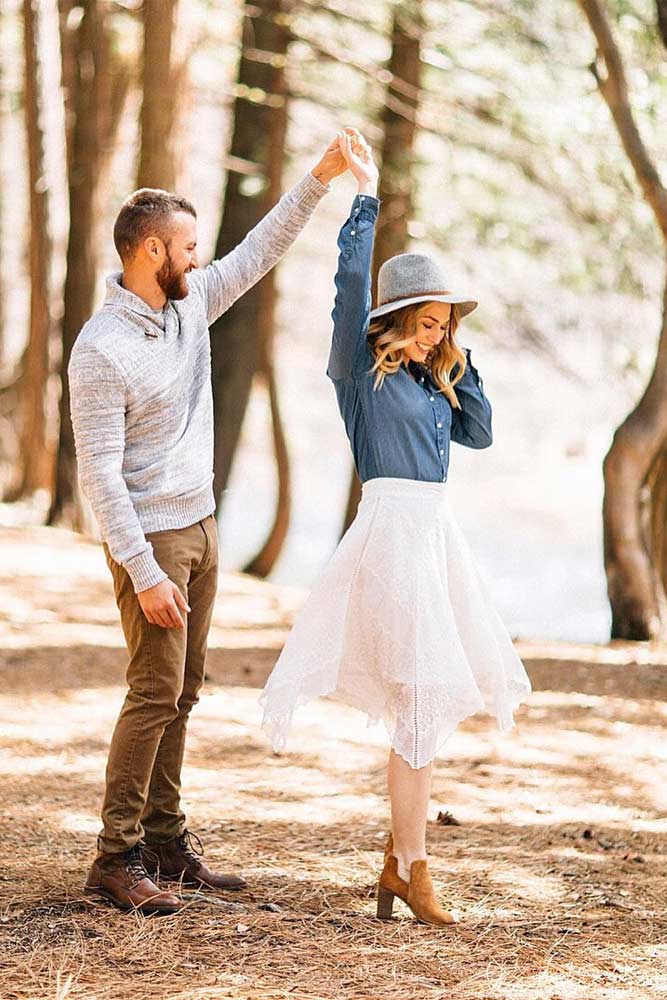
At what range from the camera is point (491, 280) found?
1484 centimetres

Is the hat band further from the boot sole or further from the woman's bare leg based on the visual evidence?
the boot sole

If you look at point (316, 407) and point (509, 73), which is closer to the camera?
point (509, 73)

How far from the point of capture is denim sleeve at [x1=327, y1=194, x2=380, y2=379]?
399 cm

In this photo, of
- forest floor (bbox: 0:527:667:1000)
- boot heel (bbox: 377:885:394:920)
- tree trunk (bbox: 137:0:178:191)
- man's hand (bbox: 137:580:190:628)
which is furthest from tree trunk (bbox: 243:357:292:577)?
man's hand (bbox: 137:580:190:628)

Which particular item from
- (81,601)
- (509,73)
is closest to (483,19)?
(509,73)

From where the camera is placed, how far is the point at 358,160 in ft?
13.6

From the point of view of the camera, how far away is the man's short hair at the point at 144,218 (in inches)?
152

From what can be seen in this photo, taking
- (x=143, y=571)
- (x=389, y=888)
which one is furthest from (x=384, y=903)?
(x=143, y=571)

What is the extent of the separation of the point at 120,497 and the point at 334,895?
155 centimetres

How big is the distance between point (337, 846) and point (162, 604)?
150 centimetres

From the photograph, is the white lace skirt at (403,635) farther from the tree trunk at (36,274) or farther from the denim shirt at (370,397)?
the tree trunk at (36,274)

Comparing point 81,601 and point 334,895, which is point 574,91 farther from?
point 334,895

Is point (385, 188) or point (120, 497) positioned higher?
point (385, 188)

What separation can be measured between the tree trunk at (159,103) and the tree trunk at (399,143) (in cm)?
312
